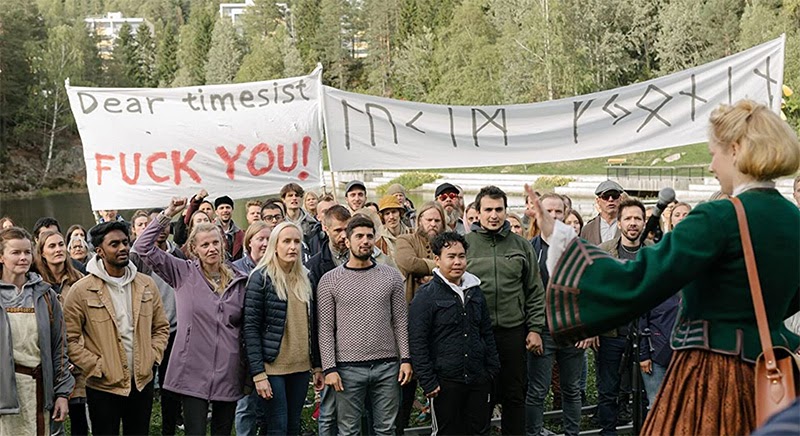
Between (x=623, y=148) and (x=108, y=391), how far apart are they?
5.35 metres

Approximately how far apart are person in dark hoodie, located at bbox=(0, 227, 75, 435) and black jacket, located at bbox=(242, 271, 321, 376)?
1106 mm

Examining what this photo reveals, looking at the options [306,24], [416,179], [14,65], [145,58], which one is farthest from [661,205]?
[145,58]

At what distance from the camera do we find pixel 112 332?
569cm

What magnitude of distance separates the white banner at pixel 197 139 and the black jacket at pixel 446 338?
12.9 feet

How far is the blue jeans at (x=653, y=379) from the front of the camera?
6371mm

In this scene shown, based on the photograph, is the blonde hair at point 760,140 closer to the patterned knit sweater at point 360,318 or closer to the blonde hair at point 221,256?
the patterned knit sweater at point 360,318

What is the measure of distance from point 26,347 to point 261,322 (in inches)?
55.6

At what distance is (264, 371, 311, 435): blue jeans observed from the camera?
6035 mm

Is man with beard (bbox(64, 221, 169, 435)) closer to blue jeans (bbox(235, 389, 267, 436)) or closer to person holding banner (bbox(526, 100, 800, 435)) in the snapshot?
blue jeans (bbox(235, 389, 267, 436))

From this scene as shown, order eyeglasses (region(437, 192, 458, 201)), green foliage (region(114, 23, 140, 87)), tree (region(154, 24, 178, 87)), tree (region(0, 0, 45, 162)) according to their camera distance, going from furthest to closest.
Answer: tree (region(154, 24, 178, 87)) → green foliage (region(114, 23, 140, 87)) → tree (region(0, 0, 45, 162)) → eyeglasses (region(437, 192, 458, 201))

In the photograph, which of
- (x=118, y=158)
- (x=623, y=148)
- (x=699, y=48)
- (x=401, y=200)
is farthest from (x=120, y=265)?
(x=699, y=48)

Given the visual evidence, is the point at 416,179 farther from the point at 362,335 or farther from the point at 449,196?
the point at 362,335

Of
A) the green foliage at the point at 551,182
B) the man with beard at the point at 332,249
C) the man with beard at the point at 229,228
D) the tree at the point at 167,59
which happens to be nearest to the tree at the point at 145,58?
the tree at the point at 167,59

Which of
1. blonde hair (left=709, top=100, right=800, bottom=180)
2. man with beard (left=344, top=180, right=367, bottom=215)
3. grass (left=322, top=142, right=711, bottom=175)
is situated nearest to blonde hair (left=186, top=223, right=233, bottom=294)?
man with beard (left=344, top=180, right=367, bottom=215)
